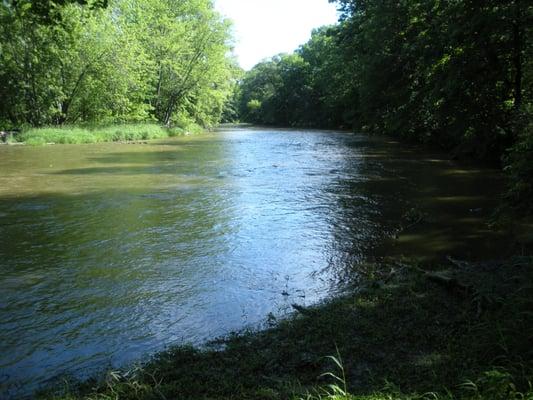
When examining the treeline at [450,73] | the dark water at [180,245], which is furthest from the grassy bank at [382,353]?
the treeline at [450,73]

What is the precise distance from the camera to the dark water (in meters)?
5.29

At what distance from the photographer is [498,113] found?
1817 cm

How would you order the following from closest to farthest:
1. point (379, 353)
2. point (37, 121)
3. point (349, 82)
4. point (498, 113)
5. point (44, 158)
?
point (379, 353), point (498, 113), point (44, 158), point (37, 121), point (349, 82)

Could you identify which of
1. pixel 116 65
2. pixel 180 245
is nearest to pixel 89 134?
pixel 116 65

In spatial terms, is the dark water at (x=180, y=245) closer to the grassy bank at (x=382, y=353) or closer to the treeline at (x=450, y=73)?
the grassy bank at (x=382, y=353)

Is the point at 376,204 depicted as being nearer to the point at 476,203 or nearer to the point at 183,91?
the point at 476,203

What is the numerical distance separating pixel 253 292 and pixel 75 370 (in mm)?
2706

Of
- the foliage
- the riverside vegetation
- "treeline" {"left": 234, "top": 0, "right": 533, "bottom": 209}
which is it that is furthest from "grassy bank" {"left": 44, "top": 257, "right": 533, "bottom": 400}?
the foliage

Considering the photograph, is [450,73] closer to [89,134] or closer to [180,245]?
[180,245]

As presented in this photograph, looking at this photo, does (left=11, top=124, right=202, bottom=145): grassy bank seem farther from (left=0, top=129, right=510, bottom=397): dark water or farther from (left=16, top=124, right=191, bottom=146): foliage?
(left=0, top=129, right=510, bottom=397): dark water

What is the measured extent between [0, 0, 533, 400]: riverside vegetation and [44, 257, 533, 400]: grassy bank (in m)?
0.02

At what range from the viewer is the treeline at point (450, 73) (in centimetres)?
1453

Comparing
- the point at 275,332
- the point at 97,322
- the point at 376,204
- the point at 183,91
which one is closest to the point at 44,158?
the point at 376,204

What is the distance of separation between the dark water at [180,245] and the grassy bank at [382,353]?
782 mm
